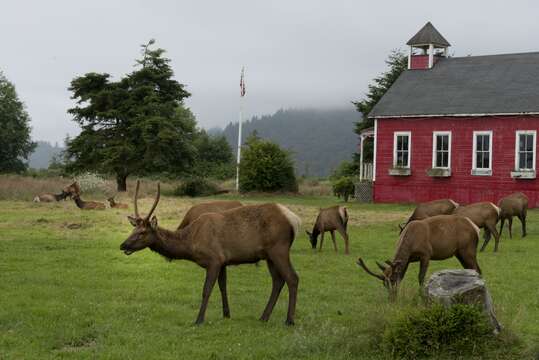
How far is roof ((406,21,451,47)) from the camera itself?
4294cm

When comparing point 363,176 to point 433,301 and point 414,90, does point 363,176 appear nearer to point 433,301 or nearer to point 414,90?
point 414,90

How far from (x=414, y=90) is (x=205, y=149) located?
40650 millimetres

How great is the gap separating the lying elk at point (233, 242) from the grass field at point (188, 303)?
61 centimetres

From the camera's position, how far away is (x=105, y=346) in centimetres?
961

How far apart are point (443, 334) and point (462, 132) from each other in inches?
1171

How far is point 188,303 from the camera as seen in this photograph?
12.6 m

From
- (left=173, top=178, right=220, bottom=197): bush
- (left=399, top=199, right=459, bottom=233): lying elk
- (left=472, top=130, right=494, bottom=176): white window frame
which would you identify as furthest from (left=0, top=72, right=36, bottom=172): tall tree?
(left=399, top=199, right=459, bottom=233): lying elk

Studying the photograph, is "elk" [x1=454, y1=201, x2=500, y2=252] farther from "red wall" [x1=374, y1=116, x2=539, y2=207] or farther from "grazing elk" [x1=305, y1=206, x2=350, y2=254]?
"red wall" [x1=374, y1=116, x2=539, y2=207]

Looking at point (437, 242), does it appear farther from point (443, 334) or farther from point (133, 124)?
point (133, 124)

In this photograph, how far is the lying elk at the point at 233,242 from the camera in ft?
36.2

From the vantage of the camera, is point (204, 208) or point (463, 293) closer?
point (463, 293)

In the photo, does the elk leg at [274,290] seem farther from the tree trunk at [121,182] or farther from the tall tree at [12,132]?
the tall tree at [12,132]


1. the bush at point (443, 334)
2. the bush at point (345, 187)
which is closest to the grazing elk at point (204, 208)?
the bush at point (443, 334)

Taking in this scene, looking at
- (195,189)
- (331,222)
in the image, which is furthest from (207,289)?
(195,189)
